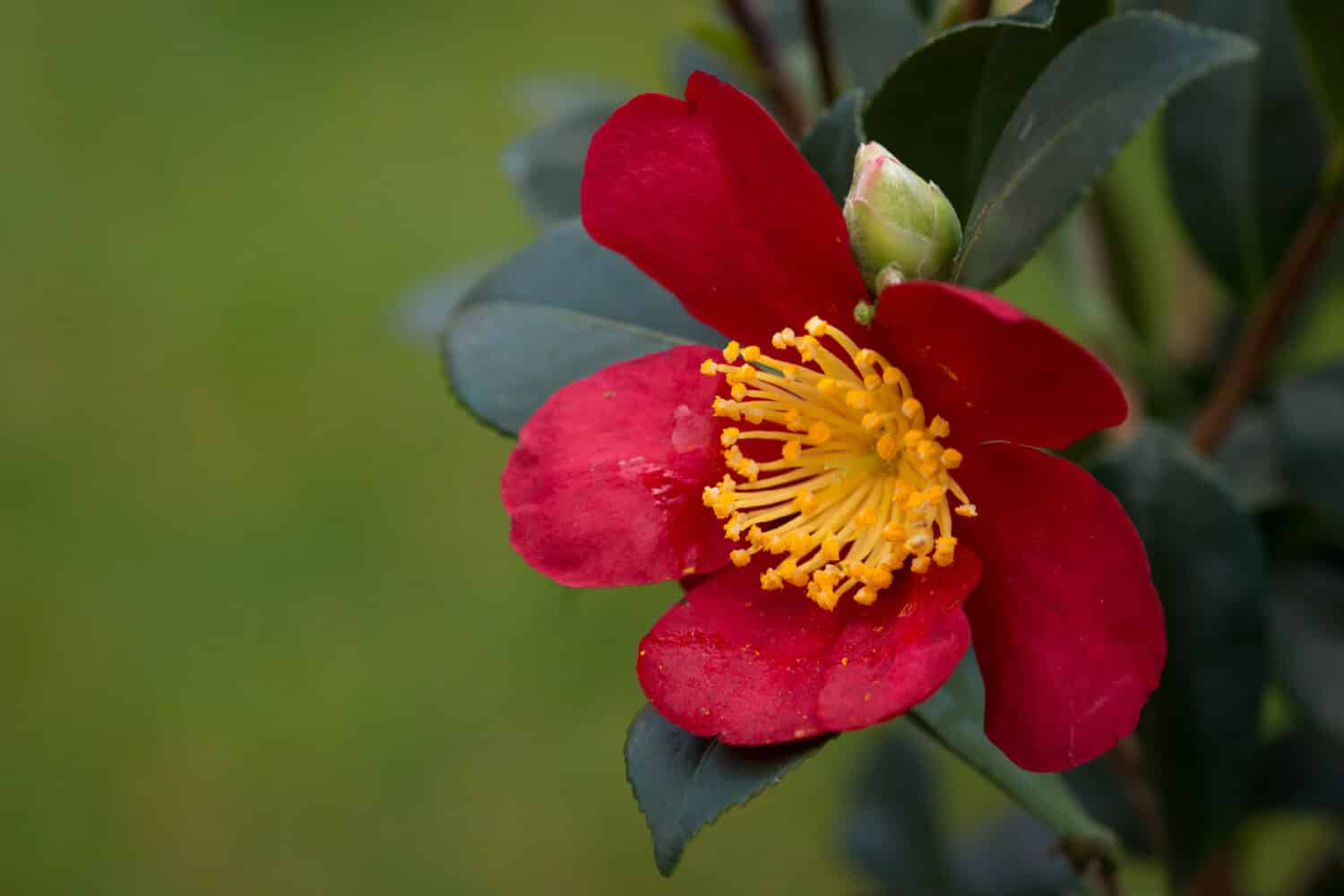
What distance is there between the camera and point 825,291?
562 mm

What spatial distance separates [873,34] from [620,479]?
16.0 inches

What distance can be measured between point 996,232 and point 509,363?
0.24m

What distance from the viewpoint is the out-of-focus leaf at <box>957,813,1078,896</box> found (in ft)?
3.59

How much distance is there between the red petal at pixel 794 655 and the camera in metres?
0.49

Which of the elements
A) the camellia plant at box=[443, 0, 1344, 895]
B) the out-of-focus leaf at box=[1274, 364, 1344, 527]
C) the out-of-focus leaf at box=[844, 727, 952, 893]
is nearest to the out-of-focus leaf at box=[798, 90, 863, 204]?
the camellia plant at box=[443, 0, 1344, 895]

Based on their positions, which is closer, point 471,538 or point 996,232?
point 996,232

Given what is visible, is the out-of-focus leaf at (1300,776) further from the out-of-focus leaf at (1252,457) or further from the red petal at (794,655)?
the red petal at (794,655)

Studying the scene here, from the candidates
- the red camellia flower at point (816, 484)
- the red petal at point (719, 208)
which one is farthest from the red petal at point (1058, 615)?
the red petal at point (719, 208)

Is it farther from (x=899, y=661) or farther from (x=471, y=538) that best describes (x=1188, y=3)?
(x=471, y=538)

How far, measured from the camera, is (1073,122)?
1.74ft

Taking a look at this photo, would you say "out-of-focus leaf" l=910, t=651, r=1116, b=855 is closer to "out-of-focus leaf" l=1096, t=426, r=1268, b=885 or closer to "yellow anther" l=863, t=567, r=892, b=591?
"yellow anther" l=863, t=567, r=892, b=591

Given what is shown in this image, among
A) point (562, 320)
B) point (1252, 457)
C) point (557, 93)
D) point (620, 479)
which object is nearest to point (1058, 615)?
point (620, 479)

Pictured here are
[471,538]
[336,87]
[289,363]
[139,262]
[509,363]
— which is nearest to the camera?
[509,363]

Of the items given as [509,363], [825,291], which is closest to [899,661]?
[825,291]
